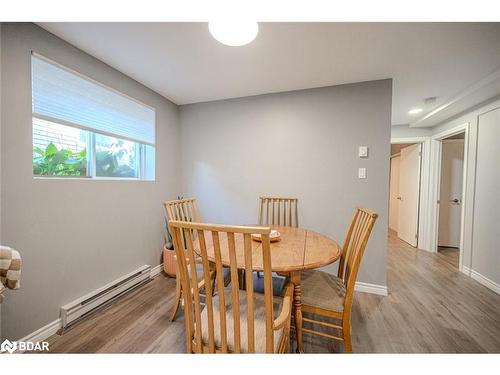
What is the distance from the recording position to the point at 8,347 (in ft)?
4.09

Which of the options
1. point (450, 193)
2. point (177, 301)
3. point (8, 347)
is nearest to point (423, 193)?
point (450, 193)

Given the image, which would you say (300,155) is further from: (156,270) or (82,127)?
(156,270)

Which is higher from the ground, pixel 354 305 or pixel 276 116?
pixel 276 116

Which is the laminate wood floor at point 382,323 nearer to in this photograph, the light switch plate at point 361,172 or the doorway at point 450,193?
the light switch plate at point 361,172

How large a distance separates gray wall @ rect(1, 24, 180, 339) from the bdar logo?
0.14ft

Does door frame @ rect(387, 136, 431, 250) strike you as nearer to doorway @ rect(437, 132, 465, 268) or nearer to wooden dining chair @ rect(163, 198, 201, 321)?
doorway @ rect(437, 132, 465, 268)

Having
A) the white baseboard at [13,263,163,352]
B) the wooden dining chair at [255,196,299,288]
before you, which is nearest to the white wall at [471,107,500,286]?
the wooden dining chair at [255,196,299,288]

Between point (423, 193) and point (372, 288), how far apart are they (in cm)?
229

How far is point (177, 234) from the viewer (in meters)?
0.87

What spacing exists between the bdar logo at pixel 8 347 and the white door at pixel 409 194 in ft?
16.4

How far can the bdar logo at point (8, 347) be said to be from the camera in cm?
124
